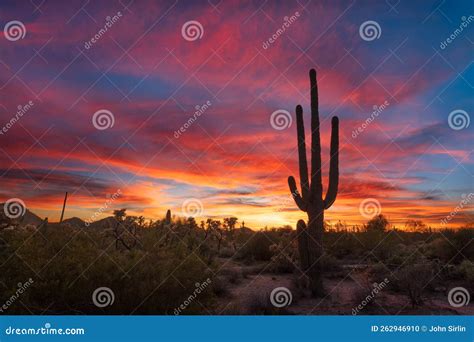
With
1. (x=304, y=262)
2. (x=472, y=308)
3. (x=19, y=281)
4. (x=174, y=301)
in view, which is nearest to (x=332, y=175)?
(x=304, y=262)

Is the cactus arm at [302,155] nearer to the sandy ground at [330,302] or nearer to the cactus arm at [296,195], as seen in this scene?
the cactus arm at [296,195]

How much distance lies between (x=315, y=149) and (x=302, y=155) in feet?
1.80

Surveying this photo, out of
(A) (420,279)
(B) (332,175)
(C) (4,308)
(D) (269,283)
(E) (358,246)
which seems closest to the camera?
(C) (4,308)

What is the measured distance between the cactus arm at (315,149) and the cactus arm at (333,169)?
0.28 metres

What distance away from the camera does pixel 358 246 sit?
21578mm

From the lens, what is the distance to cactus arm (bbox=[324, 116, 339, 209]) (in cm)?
1256

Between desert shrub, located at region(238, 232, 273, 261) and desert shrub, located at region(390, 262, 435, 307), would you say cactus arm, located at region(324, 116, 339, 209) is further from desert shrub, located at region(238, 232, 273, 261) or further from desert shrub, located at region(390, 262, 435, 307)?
desert shrub, located at region(238, 232, 273, 261)

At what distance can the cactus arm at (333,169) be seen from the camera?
12562mm

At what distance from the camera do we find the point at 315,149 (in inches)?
493

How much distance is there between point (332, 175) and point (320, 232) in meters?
1.75

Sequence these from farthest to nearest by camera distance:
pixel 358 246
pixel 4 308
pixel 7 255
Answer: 1. pixel 358 246
2. pixel 7 255
3. pixel 4 308

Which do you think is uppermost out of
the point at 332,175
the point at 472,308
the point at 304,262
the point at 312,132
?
the point at 312,132

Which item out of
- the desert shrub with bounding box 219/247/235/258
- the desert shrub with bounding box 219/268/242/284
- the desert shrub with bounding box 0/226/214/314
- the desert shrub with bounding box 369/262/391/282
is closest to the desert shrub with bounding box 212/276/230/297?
the desert shrub with bounding box 219/268/242/284

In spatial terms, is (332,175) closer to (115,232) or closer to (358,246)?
(115,232)
